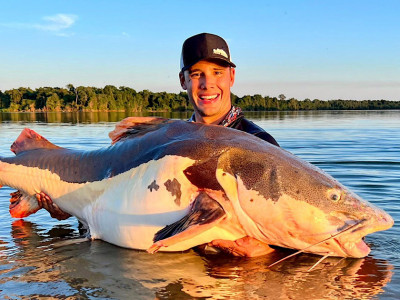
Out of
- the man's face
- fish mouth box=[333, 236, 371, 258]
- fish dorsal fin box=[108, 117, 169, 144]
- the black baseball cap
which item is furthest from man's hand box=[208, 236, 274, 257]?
the black baseball cap

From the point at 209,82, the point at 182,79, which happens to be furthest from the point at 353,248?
the point at 182,79

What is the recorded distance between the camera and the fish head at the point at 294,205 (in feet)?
11.2

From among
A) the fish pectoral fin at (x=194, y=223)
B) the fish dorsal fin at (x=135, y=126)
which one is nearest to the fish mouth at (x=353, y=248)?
the fish pectoral fin at (x=194, y=223)

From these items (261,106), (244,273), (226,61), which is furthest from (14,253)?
(261,106)

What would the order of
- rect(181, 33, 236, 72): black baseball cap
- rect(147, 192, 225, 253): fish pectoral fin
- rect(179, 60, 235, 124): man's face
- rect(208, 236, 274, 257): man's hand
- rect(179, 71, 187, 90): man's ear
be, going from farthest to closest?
rect(179, 71, 187, 90): man's ear < rect(179, 60, 235, 124): man's face < rect(181, 33, 236, 72): black baseball cap < rect(208, 236, 274, 257): man's hand < rect(147, 192, 225, 253): fish pectoral fin

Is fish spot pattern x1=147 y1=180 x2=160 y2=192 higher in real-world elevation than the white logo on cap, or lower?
lower

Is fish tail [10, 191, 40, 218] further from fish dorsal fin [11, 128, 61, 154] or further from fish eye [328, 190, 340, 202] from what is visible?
fish eye [328, 190, 340, 202]

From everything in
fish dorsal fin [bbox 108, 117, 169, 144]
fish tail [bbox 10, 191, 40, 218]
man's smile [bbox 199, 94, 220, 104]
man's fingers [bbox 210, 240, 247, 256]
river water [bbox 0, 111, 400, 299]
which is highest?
man's smile [bbox 199, 94, 220, 104]

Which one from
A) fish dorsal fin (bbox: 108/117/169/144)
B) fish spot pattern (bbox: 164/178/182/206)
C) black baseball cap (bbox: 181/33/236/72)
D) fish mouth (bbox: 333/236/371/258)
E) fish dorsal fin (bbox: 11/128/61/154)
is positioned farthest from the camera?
fish dorsal fin (bbox: 11/128/61/154)

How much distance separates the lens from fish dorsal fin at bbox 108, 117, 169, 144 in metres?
4.37

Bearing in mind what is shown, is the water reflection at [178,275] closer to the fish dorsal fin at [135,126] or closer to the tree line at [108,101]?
the fish dorsal fin at [135,126]

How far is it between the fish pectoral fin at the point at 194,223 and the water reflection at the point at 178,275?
1.19 ft

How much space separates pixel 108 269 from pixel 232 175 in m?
1.37

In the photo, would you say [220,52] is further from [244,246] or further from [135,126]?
[244,246]
